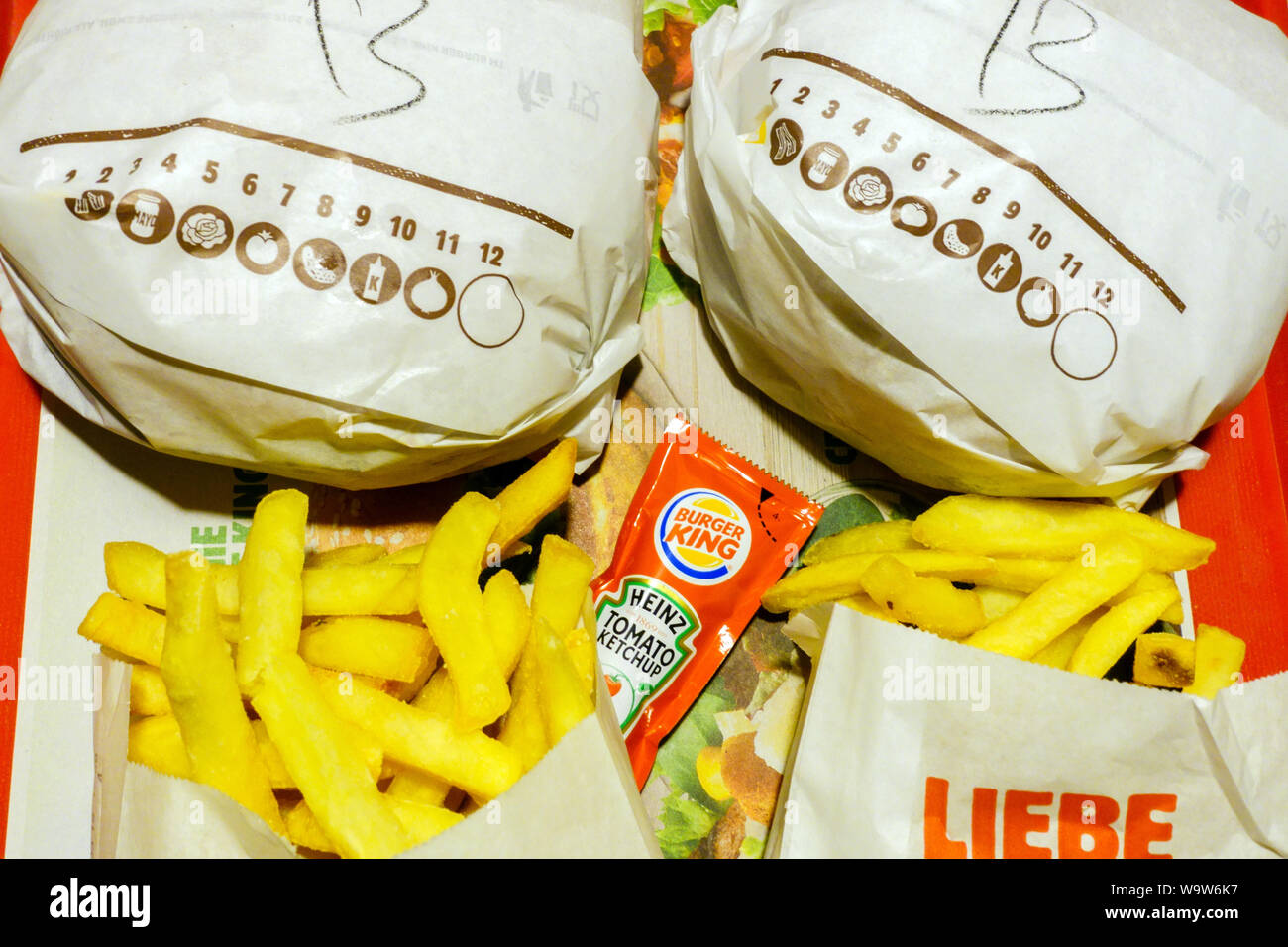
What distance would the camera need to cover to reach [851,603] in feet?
3.17

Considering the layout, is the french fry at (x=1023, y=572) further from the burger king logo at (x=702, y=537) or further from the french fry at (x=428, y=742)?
the french fry at (x=428, y=742)

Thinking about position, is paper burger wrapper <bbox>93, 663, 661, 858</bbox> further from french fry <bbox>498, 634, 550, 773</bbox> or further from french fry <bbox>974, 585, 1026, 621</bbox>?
french fry <bbox>974, 585, 1026, 621</bbox>

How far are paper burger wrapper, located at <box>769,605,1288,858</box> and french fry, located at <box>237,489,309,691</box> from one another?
428 mm

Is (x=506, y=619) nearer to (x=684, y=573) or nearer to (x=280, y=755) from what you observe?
(x=280, y=755)

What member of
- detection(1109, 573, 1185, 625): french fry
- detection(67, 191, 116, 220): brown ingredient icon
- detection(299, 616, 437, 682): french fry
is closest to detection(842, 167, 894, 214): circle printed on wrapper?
detection(1109, 573, 1185, 625): french fry

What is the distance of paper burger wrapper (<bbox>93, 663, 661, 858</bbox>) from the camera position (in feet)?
2.43

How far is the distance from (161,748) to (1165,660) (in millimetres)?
853

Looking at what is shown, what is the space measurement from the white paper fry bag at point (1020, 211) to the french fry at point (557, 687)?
40cm

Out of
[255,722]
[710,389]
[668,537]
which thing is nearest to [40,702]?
[255,722]

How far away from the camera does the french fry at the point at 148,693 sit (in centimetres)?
87

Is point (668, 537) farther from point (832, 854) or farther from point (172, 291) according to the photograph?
point (172, 291)

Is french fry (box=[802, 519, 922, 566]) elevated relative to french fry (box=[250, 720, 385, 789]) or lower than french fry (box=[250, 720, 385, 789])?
elevated

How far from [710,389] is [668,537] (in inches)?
7.6

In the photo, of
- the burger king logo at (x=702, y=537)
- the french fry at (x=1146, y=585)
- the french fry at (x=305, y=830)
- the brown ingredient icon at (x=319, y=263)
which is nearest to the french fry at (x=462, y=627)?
the french fry at (x=305, y=830)
